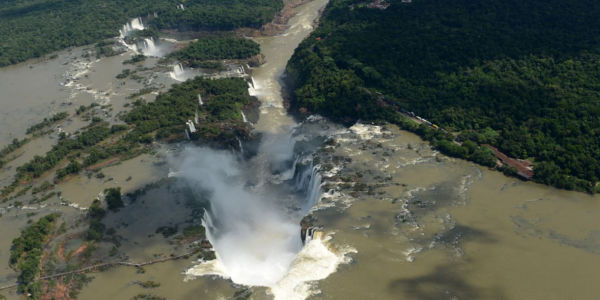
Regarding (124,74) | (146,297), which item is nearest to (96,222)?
(146,297)

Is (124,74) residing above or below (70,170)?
above

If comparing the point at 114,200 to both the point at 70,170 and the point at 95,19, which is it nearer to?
the point at 70,170

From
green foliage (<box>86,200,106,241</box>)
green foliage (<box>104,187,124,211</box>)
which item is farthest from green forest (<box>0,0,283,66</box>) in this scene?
green foliage (<box>86,200,106,241</box>)

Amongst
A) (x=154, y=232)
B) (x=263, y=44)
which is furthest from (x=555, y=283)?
(x=263, y=44)

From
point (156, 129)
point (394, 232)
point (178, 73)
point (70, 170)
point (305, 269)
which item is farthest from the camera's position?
point (178, 73)

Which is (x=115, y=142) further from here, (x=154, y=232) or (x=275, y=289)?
(x=275, y=289)

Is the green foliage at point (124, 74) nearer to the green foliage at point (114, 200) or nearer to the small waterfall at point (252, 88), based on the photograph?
the small waterfall at point (252, 88)
